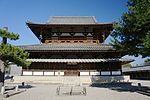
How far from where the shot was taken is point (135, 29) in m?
16.3

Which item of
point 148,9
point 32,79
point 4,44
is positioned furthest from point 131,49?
point 32,79

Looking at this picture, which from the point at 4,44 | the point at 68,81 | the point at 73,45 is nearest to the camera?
the point at 4,44

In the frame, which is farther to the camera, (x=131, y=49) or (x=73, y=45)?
(x=73, y=45)

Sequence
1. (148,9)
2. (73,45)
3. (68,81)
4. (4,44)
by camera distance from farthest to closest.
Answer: (73,45), (68,81), (4,44), (148,9)

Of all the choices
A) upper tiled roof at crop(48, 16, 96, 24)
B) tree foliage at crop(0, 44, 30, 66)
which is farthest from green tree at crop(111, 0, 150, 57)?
upper tiled roof at crop(48, 16, 96, 24)

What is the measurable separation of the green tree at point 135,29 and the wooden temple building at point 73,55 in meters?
10.2

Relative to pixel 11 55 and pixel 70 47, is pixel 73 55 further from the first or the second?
pixel 11 55

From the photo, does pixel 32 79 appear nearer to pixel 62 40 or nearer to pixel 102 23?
pixel 62 40

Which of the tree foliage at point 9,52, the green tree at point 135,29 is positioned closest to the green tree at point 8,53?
the tree foliage at point 9,52

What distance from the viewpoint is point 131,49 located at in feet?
55.7

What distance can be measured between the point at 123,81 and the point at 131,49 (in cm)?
1296

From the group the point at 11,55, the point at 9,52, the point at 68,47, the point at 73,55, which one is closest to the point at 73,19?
the point at 68,47

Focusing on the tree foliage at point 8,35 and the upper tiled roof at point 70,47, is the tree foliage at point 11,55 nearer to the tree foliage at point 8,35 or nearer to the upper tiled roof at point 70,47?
the tree foliage at point 8,35

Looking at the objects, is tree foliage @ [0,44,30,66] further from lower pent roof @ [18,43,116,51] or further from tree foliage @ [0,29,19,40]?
lower pent roof @ [18,43,116,51]
